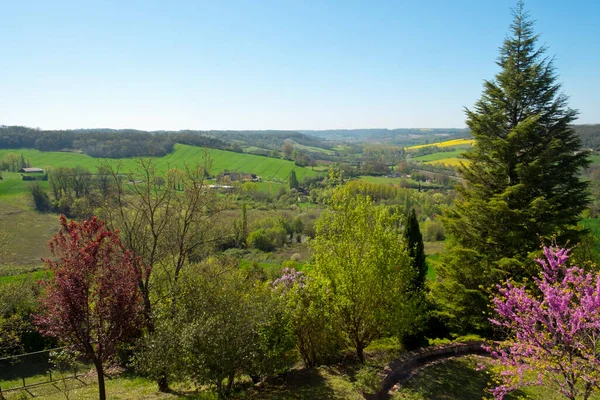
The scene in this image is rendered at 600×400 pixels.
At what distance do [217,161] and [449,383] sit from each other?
111647mm

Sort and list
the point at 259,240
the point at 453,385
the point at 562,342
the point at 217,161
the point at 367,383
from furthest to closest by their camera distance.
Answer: the point at 217,161 → the point at 259,240 → the point at 453,385 → the point at 367,383 → the point at 562,342

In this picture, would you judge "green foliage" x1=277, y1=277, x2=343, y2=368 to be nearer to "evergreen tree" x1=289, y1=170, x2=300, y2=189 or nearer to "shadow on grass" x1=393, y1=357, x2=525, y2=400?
"shadow on grass" x1=393, y1=357, x2=525, y2=400

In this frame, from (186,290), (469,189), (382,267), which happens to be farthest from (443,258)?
(186,290)

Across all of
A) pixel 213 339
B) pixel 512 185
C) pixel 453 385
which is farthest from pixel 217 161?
pixel 213 339

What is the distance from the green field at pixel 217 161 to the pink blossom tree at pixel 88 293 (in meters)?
95.8

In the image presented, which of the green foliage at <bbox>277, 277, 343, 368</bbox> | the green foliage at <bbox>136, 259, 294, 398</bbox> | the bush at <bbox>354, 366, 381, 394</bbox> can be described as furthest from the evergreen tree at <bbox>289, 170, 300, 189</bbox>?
the green foliage at <bbox>136, 259, 294, 398</bbox>

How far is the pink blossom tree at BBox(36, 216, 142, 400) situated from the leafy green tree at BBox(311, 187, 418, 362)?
22.9 feet

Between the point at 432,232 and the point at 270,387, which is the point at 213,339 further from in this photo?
the point at 432,232

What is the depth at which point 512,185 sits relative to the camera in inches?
686

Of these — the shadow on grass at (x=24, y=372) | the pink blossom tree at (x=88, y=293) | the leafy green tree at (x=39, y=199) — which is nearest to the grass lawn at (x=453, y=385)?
the pink blossom tree at (x=88, y=293)

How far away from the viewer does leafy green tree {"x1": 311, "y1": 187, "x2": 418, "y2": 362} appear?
1356 centimetres

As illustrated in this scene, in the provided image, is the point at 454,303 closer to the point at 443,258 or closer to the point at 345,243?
the point at 443,258

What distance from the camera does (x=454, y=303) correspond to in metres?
18.2

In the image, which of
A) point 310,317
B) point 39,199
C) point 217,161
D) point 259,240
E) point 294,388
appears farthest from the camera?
point 217,161
